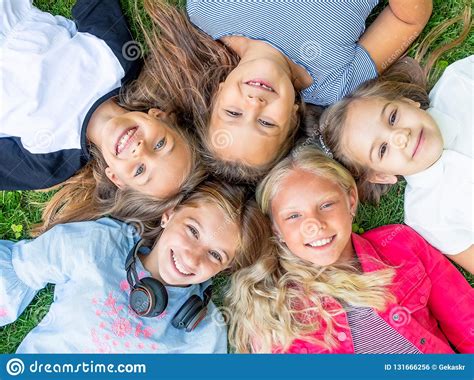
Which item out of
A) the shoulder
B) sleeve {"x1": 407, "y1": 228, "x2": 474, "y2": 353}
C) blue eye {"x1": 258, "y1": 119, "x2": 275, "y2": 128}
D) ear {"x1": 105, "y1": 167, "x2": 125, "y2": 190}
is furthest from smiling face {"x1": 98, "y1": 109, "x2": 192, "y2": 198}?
sleeve {"x1": 407, "y1": 228, "x2": 474, "y2": 353}

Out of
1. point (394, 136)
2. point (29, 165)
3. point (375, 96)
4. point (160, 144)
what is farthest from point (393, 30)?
point (29, 165)

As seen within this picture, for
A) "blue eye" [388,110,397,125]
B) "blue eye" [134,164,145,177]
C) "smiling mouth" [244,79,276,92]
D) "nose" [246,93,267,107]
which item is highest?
"blue eye" [388,110,397,125]

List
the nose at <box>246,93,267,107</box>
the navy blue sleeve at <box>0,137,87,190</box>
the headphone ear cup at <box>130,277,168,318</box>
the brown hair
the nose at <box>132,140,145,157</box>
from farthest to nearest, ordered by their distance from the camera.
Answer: the navy blue sleeve at <box>0,137,87,190</box> → the brown hair → the headphone ear cup at <box>130,277,168,318</box> → the nose at <box>132,140,145,157</box> → the nose at <box>246,93,267,107</box>

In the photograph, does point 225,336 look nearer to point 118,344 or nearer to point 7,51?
point 118,344

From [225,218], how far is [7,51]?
1.32 meters

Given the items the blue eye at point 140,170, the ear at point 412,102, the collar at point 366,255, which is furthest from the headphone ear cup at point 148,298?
the ear at point 412,102

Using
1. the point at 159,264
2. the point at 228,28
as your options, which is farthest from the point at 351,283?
the point at 228,28

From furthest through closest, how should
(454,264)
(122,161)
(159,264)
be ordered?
(454,264)
(159,264)
(122,161)

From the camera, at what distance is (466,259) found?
278 centimetres

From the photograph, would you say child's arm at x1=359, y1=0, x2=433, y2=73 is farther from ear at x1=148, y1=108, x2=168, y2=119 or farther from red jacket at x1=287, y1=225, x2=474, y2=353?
ear at x1=148, y1=108, x2=168, y2=119

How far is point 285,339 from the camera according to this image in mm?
2637

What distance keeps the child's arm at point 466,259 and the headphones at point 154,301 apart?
127 cm

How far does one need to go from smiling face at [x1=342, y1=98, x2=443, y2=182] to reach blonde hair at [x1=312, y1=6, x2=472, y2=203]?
0.09 metres

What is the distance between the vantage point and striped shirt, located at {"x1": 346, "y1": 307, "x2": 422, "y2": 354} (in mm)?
2633
